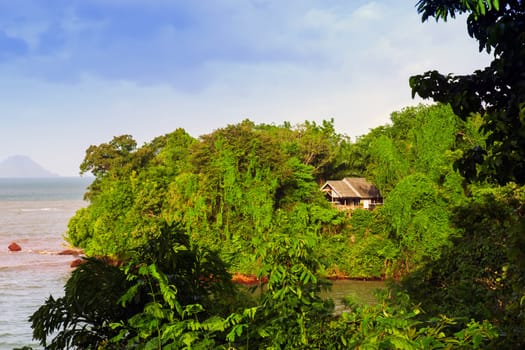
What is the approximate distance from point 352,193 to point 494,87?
40451 millimetres

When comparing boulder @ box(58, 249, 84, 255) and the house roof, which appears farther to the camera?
boulder @ box(58, 249, 84, 255)

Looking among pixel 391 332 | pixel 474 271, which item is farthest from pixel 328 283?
pixel 474 271

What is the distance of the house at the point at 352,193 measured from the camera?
4422 cm

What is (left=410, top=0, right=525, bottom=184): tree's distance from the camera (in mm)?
3906

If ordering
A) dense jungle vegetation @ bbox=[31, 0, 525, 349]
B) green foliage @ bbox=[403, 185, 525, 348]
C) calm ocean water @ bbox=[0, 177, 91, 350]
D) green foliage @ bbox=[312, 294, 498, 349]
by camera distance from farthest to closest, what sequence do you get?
calm ocean water @ bbox=[0, 177, 91, 350], green foliage @ bbox=[403, 185, 525, 348], dense jungle vegetation @ bbox=[31, 0, 525, 349], green foliage @ bbox=[312, 294, 498, 349]

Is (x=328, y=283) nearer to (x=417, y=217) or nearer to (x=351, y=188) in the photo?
(x=417, y=217)

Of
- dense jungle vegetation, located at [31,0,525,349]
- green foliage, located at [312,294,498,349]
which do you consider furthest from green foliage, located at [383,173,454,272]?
green foliage, located at [312,294,498,349]

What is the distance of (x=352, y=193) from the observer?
146ft

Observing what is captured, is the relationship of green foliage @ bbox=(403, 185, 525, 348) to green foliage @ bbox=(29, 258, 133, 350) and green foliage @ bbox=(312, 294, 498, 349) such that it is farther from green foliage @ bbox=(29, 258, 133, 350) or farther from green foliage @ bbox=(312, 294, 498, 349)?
green foliage @ bbox=(29, 258, 133, 350)

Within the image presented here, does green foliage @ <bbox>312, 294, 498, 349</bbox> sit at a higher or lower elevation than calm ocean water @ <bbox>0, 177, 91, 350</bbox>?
higher

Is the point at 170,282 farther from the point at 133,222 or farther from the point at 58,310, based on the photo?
the point at 133,222

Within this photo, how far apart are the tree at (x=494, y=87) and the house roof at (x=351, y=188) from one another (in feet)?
129

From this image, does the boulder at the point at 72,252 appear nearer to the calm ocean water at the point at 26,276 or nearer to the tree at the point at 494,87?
the calm ocean water at the point at 26,276

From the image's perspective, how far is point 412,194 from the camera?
34.9 metres
